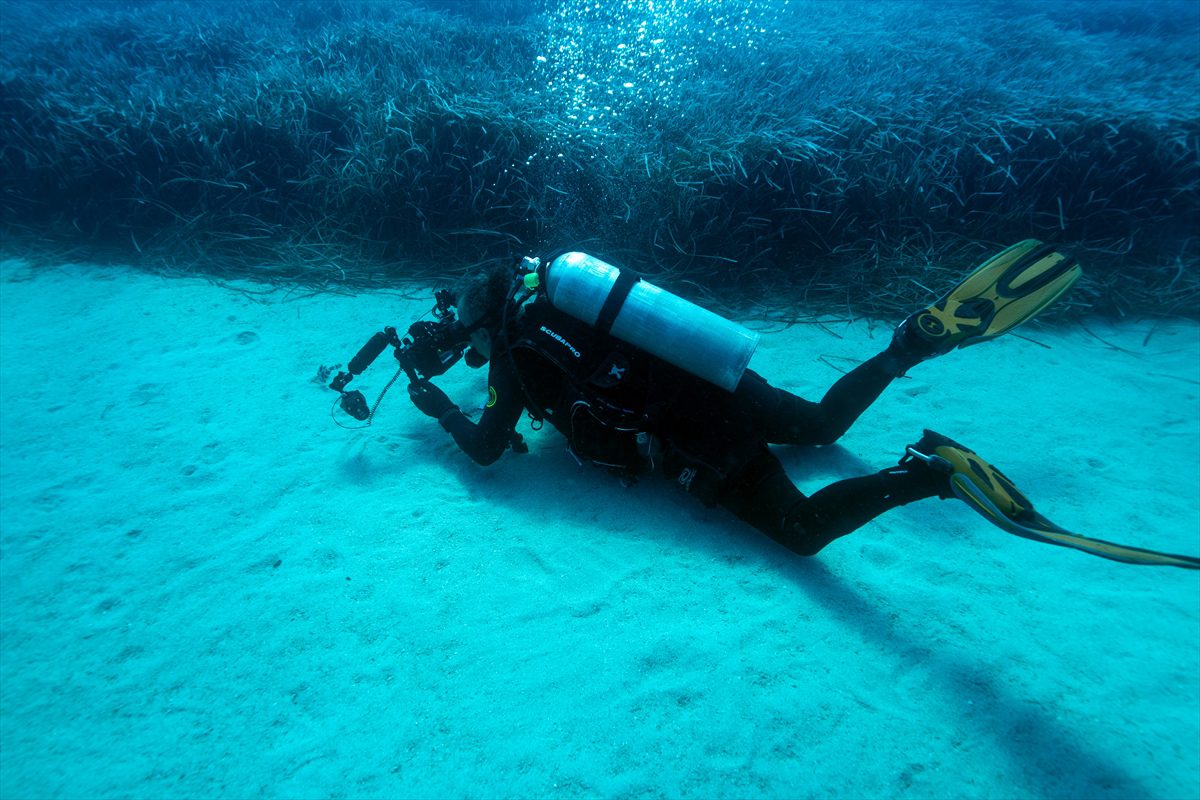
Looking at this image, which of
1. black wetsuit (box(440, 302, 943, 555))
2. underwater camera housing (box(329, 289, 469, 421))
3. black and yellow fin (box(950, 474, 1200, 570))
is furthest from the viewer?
underwater camera housing (box(329, 289, 469, 421))

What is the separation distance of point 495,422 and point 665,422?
106 centimetres

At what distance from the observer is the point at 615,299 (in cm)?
285

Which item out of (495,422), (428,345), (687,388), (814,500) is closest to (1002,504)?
(814,500)

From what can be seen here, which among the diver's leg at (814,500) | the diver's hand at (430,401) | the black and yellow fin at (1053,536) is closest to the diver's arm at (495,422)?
the diver's hand at (430,401)

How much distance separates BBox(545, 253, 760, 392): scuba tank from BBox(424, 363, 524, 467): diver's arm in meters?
0.62

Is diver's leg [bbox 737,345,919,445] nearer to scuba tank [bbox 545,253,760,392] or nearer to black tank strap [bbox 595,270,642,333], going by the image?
scuba tank [bbox 545,253,760,392]

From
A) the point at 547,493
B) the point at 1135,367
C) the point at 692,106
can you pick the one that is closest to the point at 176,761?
the point at 547,493

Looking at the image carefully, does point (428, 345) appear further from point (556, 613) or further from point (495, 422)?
point (556, 613)

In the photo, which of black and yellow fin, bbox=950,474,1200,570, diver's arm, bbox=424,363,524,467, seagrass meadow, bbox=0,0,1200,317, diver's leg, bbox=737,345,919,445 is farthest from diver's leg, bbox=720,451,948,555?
seagrass meadow, bbox=0,0,1200,317

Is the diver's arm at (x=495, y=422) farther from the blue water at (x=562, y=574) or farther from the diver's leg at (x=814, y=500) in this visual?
the diver's leg at (x=814, y=500)

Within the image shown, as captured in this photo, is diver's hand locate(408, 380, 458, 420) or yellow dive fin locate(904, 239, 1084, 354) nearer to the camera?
yellow dive fin locate(904, 239, 1084, 354)

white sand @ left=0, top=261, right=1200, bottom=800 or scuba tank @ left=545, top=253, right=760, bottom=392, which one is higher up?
scuba tank @ left=545, top=253, right=760, bottom=392

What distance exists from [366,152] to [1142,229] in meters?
8.46

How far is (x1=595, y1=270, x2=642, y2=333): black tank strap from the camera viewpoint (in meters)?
2.85
